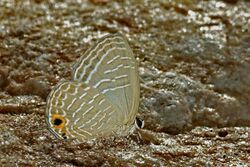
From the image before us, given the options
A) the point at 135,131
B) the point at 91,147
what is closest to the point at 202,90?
the point at 135,131

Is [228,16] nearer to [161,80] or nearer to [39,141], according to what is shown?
[161,80]

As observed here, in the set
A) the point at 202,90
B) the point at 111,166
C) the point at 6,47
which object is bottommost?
the point at 111,166

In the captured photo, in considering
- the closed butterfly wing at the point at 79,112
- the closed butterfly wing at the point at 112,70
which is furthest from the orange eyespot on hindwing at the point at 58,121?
the closed butterfly wing at the point at 112,70

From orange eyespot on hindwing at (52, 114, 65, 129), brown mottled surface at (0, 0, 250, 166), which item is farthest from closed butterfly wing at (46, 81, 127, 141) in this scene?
brown mottled surface at (0, 0, 250, 166)

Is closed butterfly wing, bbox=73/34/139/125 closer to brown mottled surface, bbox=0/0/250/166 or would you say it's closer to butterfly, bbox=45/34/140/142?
butterfly, bbox=45/34/140/142

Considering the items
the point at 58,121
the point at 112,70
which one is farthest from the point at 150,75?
the point at 58,121
